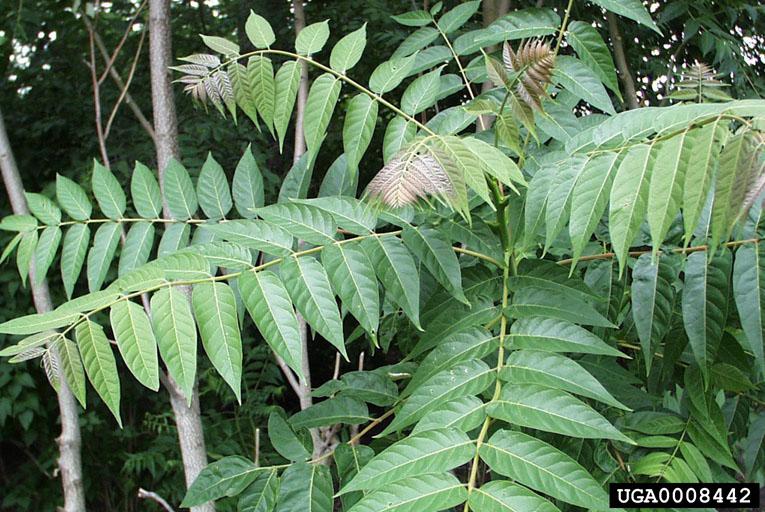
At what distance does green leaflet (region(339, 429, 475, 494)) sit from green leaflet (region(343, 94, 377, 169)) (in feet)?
1.66

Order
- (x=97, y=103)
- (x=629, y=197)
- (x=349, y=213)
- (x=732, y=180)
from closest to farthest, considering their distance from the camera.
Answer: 1. (x=732, y=180)
2. (x=629, y=197)
3. (x=349, y=213)
4. (x=97, y=103)

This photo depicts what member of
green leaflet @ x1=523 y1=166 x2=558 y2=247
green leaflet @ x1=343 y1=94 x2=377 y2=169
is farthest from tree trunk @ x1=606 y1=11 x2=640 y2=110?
green leaflet @ x1=523 y1=166 x2=558 y2=247

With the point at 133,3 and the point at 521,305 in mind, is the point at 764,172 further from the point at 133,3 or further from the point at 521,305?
the point at 133,3

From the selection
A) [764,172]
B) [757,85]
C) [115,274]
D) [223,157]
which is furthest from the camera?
[223,157]

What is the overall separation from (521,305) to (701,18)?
6.38 ft

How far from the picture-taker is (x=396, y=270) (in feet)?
3.19

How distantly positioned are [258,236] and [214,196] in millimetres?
408

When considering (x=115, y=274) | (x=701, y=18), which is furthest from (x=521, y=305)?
(x=115, y=274)

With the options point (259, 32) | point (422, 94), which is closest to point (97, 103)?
point (259, 32)

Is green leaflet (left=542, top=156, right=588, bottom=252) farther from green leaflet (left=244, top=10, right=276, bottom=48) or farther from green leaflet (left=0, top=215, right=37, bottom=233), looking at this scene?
green leaflet (left=0, top=215, right=37, bottom=233)

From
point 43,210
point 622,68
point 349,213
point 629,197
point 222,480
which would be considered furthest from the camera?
point 622,68

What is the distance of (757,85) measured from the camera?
2.68 meters

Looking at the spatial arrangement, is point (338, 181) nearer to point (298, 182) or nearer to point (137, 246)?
point (298, 182)

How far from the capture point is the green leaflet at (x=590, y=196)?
83cm
